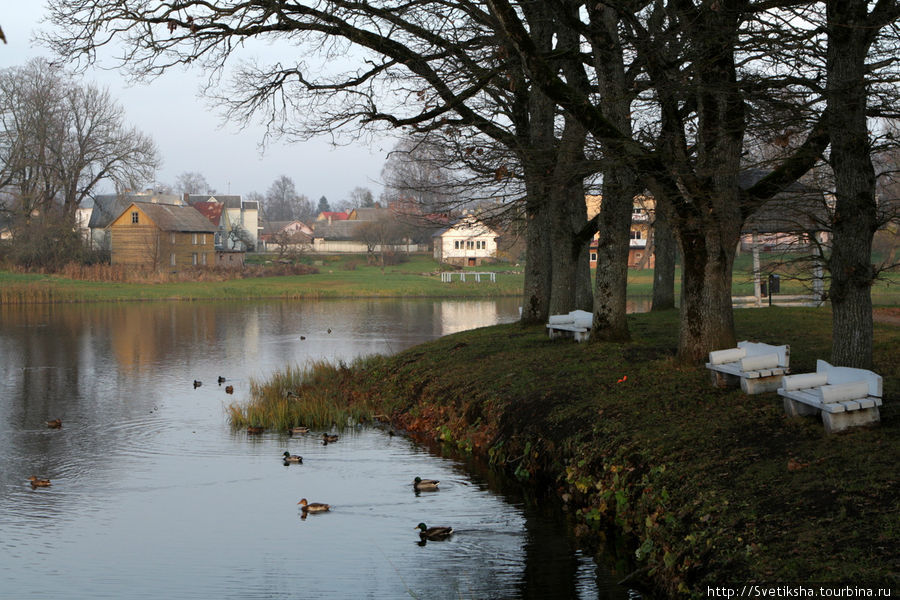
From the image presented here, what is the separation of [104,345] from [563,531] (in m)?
28.5

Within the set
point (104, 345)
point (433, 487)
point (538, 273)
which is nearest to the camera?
point (433, 487)

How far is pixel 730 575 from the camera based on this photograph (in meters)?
8.06

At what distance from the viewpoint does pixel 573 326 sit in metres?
19.5

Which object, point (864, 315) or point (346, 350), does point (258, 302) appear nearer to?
point (346, 350)

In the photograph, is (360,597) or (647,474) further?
(647,474)

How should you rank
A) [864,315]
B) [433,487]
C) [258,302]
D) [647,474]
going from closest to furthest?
[647,474], [864,315], [433,487], [258,302]

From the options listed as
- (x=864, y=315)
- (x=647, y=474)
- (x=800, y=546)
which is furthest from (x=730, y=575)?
(x=864, y=315)

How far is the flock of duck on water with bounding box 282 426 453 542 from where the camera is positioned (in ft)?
36.4

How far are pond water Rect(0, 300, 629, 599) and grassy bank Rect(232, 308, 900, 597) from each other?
699 millimetres

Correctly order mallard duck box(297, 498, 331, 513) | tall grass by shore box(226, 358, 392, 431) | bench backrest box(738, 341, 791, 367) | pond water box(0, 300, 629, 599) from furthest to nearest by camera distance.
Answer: tall grass by shore box(226, 358, 392, 431), mallard duck box(297, 498, 331, 513), bench backrest box(738, 341, 791, 367), pond water box(0, 300, 629, 599)

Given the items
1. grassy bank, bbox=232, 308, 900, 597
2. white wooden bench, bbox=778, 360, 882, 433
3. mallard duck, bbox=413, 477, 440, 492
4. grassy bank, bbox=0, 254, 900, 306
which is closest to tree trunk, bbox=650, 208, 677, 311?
grassy bank, bbox=232, 308, 900, 597

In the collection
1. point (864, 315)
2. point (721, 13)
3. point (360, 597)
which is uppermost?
point (721, 13)

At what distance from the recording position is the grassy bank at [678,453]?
803 centimetres

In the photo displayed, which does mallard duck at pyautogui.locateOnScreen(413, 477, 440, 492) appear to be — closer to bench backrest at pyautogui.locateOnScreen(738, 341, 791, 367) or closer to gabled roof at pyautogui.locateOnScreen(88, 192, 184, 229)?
bench backrest at pyautogui.locateOnScreen(738, 341, 791, 367)
